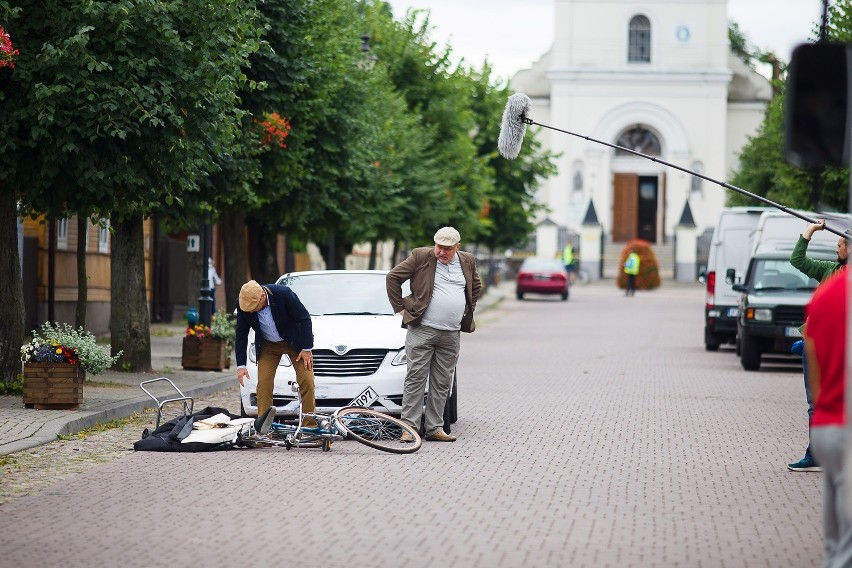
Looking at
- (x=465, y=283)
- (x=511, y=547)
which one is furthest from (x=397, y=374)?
(x=511, y=547)

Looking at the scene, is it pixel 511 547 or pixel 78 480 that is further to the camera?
pixel 78 480

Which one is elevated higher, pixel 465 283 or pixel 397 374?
pixel 465 283

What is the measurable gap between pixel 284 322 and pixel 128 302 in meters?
7.24

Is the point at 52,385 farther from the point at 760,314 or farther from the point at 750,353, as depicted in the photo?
the point at 750,353

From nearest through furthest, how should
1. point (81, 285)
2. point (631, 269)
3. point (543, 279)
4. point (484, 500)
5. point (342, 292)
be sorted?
point (484, 500)
point (342, 292)
point (81, 285)
point (543, 279)
point (631, 269)

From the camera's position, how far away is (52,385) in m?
14.8

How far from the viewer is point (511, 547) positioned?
816 cm

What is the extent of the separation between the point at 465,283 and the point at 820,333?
7.64 meters

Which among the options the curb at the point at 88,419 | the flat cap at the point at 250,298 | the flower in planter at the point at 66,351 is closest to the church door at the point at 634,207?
the curb at the point at 88,419

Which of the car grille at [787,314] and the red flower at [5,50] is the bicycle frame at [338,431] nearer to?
the red flower at [5,50]

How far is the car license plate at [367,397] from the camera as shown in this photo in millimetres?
13945

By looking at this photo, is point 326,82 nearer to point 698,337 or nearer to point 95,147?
point 95,147

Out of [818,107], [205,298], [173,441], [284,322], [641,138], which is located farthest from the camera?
[641,138]

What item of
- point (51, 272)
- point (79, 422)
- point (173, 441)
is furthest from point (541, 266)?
point (173, 441)
